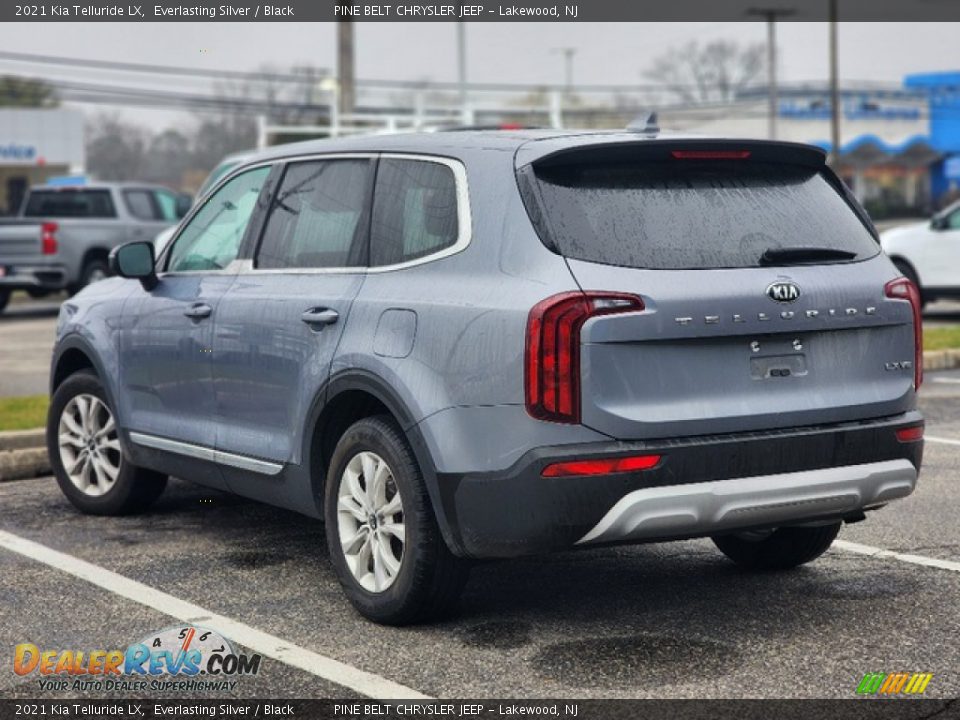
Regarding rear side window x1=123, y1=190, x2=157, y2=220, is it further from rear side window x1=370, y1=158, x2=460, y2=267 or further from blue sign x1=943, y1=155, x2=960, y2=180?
blue sign x1=943, y1=155, x2=960, y2=180

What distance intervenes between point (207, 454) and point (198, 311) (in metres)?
0.64

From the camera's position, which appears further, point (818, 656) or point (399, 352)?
point (399, 352)

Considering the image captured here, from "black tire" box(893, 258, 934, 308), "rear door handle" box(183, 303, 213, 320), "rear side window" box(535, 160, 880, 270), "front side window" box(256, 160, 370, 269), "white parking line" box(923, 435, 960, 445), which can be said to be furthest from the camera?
"black tire" box(893, 258, 934, 308)

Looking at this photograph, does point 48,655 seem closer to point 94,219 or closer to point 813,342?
point 813,342

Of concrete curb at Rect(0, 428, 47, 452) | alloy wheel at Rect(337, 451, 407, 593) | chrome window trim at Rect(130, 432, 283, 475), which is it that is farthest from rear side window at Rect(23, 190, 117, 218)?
alloy wheel at Rect(337, 451, 407, 593)

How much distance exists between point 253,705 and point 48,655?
999 mm

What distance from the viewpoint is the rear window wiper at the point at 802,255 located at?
5.72 metres

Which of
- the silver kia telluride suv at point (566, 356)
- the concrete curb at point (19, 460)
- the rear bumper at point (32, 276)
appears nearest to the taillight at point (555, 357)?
the silver kia telluride suv at point (566, 356)

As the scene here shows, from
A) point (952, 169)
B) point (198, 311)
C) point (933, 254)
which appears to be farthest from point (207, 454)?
point (952, 169)

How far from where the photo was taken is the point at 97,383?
8078 millimetres

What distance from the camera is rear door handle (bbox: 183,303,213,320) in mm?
7047

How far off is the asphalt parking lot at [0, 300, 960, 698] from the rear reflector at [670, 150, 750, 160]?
5.60ft

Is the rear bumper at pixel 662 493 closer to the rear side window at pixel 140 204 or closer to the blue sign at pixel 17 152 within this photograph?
the rear side window at pixel 140 204

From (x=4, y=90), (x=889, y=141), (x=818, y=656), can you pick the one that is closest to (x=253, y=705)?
(x=818, y=656)
